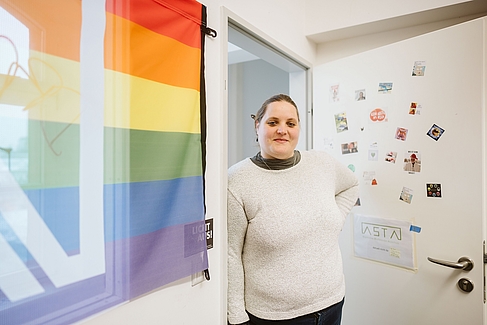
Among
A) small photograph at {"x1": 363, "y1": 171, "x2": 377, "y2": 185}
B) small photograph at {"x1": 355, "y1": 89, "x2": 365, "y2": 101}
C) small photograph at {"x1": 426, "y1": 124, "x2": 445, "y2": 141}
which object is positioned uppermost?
small photograph at {"x1": 355, "y1": 89, "x2": 365, "y2": 101}

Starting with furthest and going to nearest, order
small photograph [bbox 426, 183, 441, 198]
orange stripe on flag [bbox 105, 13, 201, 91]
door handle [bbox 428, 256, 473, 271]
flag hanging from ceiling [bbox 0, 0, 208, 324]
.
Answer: small photograph [bbox 426, 183, 441, 198], door handle [bbox 428, 256, 473, 271], orange stripe on flag [bbox 105, 13, 201, 91], flag hanging from ceiling [bbox 0, 0, 208, 324]

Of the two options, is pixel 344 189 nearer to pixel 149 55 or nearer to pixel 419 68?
pixel 419 68

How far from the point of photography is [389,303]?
1.61 meters

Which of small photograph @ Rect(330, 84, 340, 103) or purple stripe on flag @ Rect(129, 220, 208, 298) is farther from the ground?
small photograph @ Rect(330, 84, 340, 103)

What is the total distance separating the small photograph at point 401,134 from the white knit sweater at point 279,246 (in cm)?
58

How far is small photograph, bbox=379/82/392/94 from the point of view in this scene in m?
1.62

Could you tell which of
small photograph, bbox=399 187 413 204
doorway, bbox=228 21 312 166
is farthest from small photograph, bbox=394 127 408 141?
doorway, bbox=228 21 312 166

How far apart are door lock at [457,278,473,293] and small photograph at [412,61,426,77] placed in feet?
3.06

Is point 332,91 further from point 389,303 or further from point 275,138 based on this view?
point 389,303

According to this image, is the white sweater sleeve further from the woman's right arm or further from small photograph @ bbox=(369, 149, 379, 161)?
the woman's right arm

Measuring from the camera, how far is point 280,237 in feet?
3.85

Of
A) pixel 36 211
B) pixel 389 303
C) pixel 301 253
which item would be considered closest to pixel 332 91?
pixel 301 253

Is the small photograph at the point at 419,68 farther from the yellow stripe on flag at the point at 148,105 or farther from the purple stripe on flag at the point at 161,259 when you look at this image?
the purple stripe on flag at the point at 161,259

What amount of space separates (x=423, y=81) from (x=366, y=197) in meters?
0.63
